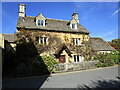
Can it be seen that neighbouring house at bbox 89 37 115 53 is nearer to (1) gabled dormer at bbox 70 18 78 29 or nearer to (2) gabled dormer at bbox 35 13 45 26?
(1) gabled dormer at bbox 70 18 78 29

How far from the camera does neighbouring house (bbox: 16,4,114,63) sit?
57.8 ft

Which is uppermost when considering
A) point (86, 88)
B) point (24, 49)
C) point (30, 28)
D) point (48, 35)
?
point (30, 28)

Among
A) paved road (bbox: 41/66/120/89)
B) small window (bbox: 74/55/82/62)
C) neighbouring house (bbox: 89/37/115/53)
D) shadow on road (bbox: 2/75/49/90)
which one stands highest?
neighbouring house (bbox: 89/37/115/53)

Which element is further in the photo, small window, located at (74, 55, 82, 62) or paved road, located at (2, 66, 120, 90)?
small window, located at (74, 55, 82, 62)

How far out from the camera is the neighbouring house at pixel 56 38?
17.6 metres

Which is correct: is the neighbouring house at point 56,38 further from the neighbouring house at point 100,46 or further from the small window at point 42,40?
the neighbouring house at point 100,46

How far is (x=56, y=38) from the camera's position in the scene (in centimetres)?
1922

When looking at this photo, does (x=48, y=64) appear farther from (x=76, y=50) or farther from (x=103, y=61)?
(x=103, y=61)

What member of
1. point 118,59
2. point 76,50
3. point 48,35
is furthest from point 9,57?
point 118,59

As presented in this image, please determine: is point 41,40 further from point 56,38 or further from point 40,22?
point 40,22

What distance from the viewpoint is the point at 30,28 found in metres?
17.5

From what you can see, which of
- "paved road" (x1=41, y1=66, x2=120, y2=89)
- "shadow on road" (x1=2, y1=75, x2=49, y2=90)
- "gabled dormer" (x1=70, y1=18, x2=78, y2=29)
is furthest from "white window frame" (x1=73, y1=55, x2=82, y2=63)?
"shadow on road" (x1=2, y1=75, x2=49, y2=90)

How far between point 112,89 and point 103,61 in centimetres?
1189

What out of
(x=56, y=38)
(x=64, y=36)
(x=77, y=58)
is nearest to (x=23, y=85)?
(x=56, y=38)
